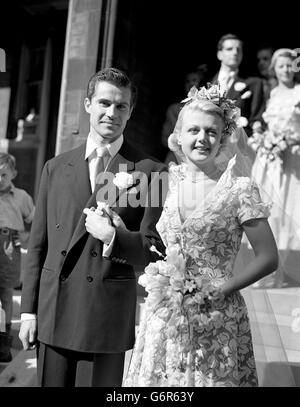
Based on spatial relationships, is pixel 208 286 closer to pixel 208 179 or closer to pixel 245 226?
pixel 245 226

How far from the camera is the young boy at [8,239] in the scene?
4.02 meters

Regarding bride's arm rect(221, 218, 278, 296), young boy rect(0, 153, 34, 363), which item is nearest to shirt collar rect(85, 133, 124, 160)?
bride's arm rect(221, 218, 278, 296)

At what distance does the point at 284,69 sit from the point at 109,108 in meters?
3.87

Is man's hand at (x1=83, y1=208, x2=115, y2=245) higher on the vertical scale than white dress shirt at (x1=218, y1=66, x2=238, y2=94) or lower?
lower

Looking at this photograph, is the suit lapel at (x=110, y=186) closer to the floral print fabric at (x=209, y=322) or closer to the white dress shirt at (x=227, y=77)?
the floral print fabric at (x=209, y=322)

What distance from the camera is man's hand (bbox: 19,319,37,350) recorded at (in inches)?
88.2

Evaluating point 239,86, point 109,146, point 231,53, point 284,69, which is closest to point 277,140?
point 239,86

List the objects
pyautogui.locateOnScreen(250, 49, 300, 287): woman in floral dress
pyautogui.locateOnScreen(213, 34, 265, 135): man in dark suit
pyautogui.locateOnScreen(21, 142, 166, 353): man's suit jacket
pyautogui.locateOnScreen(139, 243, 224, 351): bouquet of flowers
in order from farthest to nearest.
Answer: pyautogui.locateOnScreen(213, 34, 265, 135): man in dark suit, pyautogui.locateOnScreen(250, 49, 300, 287): woman in floral dress, pyautogui.locateOnScreen(21, 142, 166, 353): man's suit jacket, pyautogui.locateOnScreen(139, 243, 224, 351): bouquet of flowers

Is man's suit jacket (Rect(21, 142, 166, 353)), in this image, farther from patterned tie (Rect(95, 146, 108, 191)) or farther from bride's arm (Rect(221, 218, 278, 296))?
bride's arm (Rect(221, 218, 278, 296))

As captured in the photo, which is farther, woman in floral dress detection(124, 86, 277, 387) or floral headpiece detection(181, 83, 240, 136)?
floral headpiece detection(181, 83, 240, 136)

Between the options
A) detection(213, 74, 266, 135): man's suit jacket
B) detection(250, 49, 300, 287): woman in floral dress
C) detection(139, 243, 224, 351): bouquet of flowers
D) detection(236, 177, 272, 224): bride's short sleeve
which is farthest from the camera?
detection(213, 74, 266, 135): man's suit jacket

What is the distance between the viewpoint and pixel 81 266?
221cm

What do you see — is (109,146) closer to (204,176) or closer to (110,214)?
(110,214)

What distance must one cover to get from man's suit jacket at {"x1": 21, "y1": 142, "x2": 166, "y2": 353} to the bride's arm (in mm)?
439
